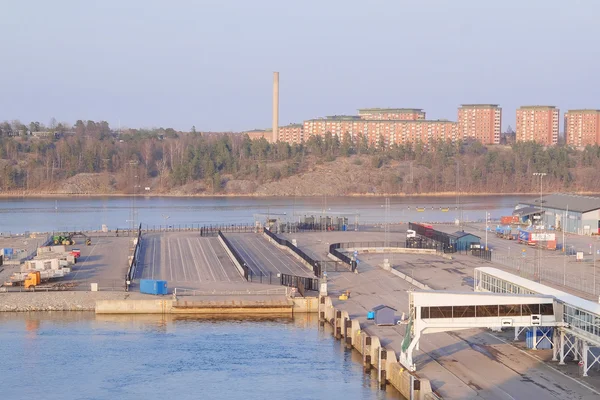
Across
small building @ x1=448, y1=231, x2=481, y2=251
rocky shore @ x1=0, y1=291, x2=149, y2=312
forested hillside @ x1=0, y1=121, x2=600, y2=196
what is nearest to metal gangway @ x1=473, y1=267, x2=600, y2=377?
rocky shore @ x1=0, y1=291, x2=149, y2=312

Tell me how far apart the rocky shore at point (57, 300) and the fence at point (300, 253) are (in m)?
8.83

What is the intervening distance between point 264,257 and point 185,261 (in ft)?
14.7

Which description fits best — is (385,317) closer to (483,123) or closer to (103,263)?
(103,263)

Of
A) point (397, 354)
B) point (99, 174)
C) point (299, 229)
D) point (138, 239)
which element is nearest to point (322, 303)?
point (397, 354)

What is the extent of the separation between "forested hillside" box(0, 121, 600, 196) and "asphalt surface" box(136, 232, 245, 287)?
74.8 metres

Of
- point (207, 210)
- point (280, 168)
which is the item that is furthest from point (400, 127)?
point (207, 210)

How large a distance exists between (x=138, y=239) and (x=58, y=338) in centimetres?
2454

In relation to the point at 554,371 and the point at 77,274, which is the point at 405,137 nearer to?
the point at 77,274

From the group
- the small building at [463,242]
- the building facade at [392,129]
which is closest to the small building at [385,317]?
the small building at [463,242]

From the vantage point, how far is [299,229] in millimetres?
66625

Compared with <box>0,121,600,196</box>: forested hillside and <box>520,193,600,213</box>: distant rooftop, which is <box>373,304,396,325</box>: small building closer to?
<box>520,193,600,213</box>: distant rooftop

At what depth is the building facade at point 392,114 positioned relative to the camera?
191625 mm

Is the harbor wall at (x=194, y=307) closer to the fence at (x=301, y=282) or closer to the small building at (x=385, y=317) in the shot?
the fence at (x=301, y=282)

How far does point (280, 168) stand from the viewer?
142 metres
